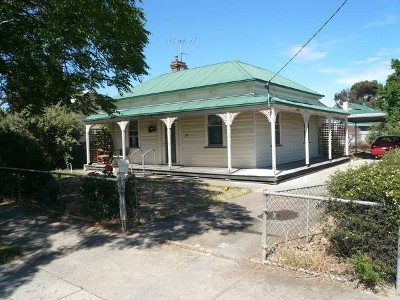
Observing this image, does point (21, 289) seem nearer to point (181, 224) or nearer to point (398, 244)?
point (181, 224)

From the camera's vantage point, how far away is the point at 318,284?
4.59 m

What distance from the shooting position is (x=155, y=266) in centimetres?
548

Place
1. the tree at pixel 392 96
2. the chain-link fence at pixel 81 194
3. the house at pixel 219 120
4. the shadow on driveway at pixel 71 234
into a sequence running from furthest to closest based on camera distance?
1. the tree at pixel 392 96
2. the house at pixel 219 120
3. the chain-link fence at pixel 81 194
4. the shadow on driveway at pixel 71 234

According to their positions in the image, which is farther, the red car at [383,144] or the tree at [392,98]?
the tree at [392,98]

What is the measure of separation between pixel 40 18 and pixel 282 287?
8.79 m

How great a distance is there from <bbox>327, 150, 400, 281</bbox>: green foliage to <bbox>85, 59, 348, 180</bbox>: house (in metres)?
8.62

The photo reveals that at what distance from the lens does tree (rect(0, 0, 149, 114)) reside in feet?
26.9

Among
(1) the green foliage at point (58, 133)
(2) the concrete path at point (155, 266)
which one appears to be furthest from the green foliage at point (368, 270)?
(1) the green foliage at point (58, 133)

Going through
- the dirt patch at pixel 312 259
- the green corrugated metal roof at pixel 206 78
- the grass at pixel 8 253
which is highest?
the green corrugated metal roof at pixel 206 78

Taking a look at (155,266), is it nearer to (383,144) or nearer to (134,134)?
(134,134)

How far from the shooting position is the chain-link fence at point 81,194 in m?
7.69

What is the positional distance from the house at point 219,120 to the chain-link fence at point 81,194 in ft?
20.2

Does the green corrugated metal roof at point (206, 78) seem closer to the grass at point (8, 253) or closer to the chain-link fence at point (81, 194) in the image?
the chain-link fence at point (81, 194)

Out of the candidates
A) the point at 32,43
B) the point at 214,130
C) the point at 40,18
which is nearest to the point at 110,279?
the point at 32,43
